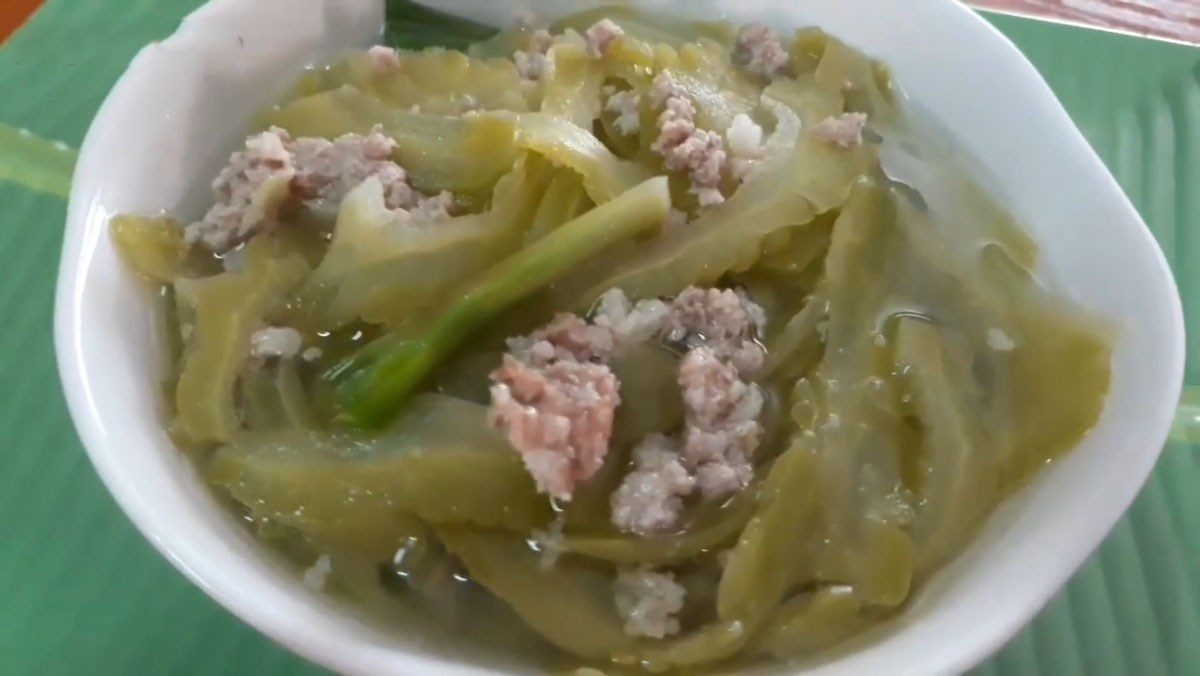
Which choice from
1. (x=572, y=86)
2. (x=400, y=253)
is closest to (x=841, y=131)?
(x=572, y=86)

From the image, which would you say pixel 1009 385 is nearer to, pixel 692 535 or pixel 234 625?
pixel 692 535

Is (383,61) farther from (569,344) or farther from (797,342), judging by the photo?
(797,342)

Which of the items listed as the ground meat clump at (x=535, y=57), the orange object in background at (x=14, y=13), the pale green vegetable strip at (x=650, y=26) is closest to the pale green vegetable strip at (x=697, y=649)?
the ground meat clump at (x=535, y=57)

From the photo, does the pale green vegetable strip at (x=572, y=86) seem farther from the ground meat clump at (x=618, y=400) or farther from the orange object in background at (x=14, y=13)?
the orange object in background at (x=14, y=13)

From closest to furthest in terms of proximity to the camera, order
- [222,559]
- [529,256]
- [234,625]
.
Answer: [222,559]
[529,256]
[234,625]

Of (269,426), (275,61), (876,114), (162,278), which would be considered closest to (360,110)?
(275,61)

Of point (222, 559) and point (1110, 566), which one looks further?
point (1110, 566)
